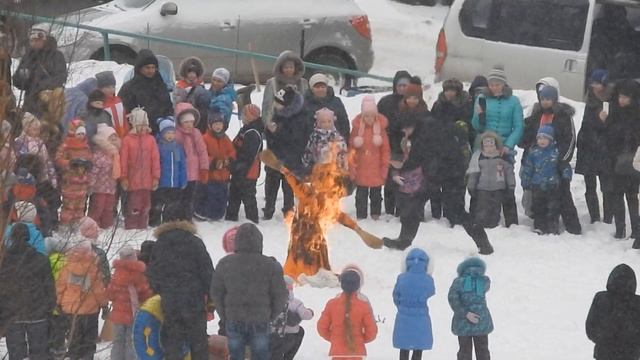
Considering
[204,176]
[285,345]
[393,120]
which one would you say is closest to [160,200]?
[204,176]

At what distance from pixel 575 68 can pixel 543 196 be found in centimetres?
350

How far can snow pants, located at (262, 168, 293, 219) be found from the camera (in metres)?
19.0

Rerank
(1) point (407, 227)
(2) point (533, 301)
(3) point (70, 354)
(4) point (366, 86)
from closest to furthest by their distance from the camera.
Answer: (3) point (70, 354) < (2) point (533, 301) < (1) point (407, 227) < (4) point (366, 86)

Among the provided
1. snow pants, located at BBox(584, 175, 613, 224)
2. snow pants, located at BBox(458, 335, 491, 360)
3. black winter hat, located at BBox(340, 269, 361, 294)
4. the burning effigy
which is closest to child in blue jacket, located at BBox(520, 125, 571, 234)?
snow pants, located at BBox(584, 175, 613, 224)

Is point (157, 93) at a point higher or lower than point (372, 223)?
higher

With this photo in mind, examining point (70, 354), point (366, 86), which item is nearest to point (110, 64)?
point (366, 86)

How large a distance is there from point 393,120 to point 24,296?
6.48 m

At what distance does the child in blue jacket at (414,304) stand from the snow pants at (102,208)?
4.55 metres

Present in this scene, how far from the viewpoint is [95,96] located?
18.3m

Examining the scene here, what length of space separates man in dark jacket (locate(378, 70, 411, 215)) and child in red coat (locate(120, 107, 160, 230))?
2543 millimetres

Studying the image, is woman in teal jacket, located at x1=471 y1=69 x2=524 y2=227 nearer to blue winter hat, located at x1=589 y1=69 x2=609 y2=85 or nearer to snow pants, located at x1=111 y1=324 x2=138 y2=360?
blue winter hat, located at x1=589 y1=69 x2=609 y2=85

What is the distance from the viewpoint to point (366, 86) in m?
24.0

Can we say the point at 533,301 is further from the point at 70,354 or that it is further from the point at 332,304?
the point at 70,354

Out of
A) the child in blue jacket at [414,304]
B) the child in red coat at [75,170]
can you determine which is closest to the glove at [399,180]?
the child in red coat at [75,170]
